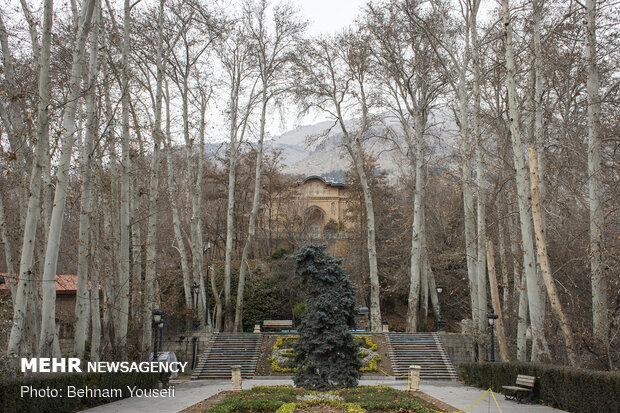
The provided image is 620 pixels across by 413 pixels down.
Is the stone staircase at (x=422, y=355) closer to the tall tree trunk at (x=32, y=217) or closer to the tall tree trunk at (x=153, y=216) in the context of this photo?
the tall tree trunk at (x=153, y=216)

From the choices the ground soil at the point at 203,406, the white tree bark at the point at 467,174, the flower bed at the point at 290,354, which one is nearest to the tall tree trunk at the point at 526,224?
the white tree bark at the point at 467,174

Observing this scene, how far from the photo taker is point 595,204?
1095 cm

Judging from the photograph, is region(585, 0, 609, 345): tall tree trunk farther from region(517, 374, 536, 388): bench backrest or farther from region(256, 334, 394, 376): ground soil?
region(256, 334, 394, 376): ground soil

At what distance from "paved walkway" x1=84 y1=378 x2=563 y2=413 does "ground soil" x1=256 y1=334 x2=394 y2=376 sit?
180cm

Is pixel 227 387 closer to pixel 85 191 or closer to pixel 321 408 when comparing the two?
pixel 321 408

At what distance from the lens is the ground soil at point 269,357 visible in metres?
20.0

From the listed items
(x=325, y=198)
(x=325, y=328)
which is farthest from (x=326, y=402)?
(x=325, y=198)

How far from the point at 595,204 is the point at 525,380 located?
4.08m

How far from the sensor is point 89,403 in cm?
1098

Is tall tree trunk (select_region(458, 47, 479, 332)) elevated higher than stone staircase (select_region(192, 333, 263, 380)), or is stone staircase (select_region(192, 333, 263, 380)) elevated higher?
tall tree trunk (select_region(458, 47, 479, 332))

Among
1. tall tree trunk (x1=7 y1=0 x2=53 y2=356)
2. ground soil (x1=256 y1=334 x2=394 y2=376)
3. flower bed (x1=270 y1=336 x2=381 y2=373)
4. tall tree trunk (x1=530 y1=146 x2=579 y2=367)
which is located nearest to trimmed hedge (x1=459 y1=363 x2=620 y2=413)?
tall tree trunk (x1=530 y1=146 x2=579 y2=367)

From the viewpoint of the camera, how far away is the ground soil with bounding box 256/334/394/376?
65.6ft

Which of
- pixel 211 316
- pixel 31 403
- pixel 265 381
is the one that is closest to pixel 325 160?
pixel 211 316

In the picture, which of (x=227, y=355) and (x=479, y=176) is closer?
(x=479, y=176)
